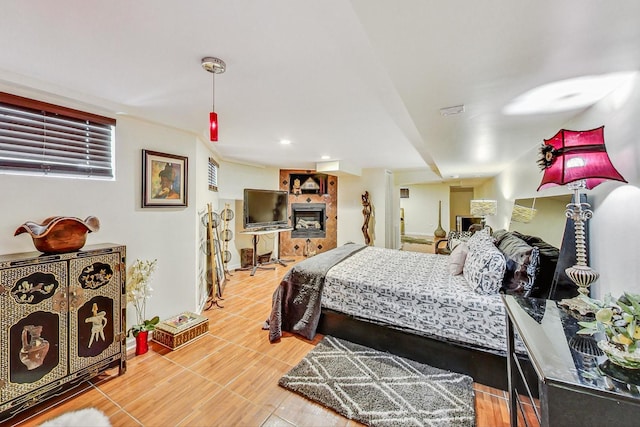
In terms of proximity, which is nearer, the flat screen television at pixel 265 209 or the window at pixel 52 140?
the window at pixel 52 140

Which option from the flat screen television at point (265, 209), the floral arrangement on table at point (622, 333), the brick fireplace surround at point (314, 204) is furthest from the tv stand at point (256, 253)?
the floral arrangement on table at point (622, 333)

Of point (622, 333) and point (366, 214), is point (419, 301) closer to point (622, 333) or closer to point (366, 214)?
point (622, 333)

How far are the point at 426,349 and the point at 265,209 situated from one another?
12.9 ft

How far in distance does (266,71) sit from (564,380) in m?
1.96

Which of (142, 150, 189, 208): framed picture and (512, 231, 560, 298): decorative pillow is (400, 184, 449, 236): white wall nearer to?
(512, 231, 560, 298): decorative pillow

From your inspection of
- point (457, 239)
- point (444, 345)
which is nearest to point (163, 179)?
point (444, 345)

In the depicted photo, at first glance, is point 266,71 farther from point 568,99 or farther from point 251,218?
point 251,218

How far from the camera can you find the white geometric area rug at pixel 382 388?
63.0 inches

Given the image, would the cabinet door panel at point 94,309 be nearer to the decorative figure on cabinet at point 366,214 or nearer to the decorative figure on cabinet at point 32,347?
the decorative figure on cabinet at point 32,347

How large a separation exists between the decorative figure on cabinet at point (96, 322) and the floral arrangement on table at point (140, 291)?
39 cm

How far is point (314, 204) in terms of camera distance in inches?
249

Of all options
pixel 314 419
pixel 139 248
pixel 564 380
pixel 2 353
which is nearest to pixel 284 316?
pixel 314 419

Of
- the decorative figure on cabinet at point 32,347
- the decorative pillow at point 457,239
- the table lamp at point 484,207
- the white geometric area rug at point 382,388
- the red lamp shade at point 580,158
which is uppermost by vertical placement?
the red lamp shade at point 580,158

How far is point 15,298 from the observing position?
151 cm
